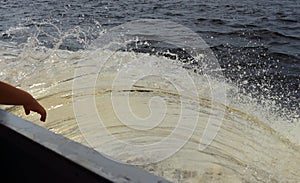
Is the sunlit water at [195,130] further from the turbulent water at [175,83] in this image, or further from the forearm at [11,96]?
the forearm at [11,96]

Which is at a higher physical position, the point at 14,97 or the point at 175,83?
the point at 14,97

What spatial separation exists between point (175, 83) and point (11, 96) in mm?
4006

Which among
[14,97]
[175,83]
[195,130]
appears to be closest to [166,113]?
[195,130]

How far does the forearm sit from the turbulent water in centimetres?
155

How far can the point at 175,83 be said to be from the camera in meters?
5.85

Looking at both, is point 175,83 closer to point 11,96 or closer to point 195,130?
point 195,130

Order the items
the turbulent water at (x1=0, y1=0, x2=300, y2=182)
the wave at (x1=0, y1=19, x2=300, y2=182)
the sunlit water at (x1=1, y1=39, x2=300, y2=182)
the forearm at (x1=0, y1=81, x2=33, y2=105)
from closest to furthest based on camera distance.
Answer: the forearm at (x1=0, y1=81, x2=33, y2=105)
the sunlit water at (x1=1, y1=39, x2=300, y2=182)
the wave at (x1=0, y1=19, x2=300, y2=182)
the turbulent water at (x1=0, y1=0, x2=300, y2=182)

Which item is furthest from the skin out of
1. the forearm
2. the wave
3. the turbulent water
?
the turbulent water

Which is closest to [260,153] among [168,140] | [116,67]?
[168,140]

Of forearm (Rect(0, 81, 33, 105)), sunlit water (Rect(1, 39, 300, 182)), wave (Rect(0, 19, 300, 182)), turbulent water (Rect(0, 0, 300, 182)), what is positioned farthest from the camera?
turbulent water (Rect(0, 0, 300, 182))

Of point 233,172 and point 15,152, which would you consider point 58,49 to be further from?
point 15,152

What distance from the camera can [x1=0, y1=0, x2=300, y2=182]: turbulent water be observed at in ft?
12.1

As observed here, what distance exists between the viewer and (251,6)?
38.2 ft

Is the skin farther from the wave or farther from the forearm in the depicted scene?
the wave
